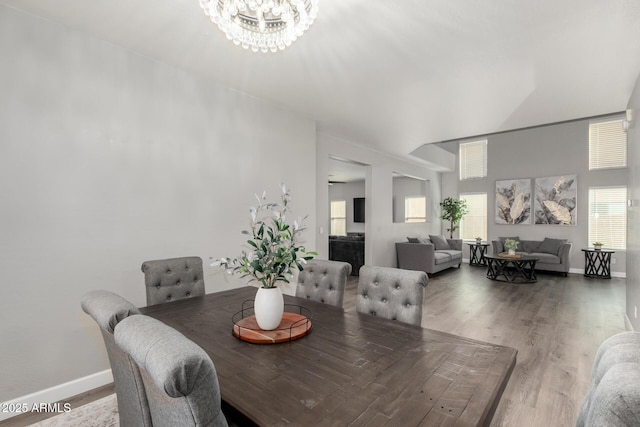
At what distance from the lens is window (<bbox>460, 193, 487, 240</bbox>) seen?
900 cm

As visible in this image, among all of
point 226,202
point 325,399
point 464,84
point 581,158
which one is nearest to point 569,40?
point 464,84

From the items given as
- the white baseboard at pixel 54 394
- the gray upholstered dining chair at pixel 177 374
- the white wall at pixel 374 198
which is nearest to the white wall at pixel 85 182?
the white baseboard at pixel 54 394

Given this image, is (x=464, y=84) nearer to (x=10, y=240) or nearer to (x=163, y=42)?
(x=163, y=42)

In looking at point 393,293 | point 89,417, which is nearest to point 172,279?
point 89,417

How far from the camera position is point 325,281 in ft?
7.44

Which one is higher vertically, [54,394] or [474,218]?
[474,218]

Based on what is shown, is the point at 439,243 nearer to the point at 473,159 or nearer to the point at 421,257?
the point at 421,257

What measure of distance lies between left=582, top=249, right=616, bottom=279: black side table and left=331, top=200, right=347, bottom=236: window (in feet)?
22.5

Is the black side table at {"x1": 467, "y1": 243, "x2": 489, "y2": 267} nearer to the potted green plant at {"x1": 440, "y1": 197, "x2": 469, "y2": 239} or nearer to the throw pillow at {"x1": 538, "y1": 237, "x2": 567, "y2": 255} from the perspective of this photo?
the potted green plant at {"x1": 440, "y1": 197, "x2": 469, "y2": 239}

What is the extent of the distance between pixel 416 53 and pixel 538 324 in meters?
3.62

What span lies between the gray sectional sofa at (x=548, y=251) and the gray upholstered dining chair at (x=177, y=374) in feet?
27.0

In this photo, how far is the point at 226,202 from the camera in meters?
3.36

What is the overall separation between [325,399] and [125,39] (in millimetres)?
2967

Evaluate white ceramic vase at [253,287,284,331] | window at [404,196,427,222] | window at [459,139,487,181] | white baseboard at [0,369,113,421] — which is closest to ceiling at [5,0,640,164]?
white ceramic vase at [253,287,284,331]
